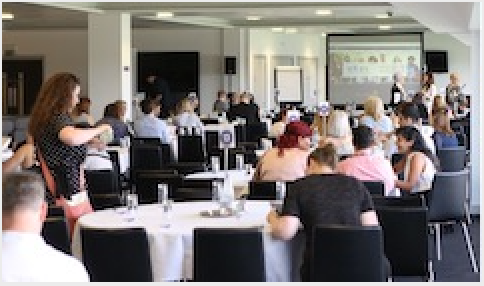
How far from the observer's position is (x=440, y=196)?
755cm

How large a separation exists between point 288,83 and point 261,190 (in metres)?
20.1

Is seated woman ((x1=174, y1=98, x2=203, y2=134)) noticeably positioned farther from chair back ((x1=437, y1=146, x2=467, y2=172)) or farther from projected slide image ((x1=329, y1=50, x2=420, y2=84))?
projected slide image ((x1=329, y1=50, x2=420, y2=84))

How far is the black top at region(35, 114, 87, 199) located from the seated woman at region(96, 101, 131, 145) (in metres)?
6.26

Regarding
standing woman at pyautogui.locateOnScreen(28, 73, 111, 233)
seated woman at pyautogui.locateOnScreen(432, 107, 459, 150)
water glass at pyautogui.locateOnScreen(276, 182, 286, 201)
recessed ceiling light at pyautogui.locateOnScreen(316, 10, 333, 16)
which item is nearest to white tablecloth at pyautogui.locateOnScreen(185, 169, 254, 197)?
water glass at pyautogui.locateOnScreen(276, 182, 286, 201)

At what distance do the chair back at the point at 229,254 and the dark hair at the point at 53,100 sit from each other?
1271mm

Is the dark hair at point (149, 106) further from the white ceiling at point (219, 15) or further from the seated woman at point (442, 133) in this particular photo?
the seated woman at point (442, 133)

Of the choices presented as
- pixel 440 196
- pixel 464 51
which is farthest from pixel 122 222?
pixel 464 51

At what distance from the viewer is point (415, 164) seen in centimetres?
770

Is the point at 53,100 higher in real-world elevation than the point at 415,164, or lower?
higher

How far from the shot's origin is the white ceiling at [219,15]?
55.6 feet

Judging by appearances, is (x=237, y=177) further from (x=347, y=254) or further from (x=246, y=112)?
(x=246, y=112)

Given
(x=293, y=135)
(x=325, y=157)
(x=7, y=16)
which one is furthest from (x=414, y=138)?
(x=7, y=16)

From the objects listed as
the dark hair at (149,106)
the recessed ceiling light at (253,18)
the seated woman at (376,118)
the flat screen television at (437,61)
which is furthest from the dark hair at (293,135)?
the flat screen television at (437,61)

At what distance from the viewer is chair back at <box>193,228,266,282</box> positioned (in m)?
5.03
